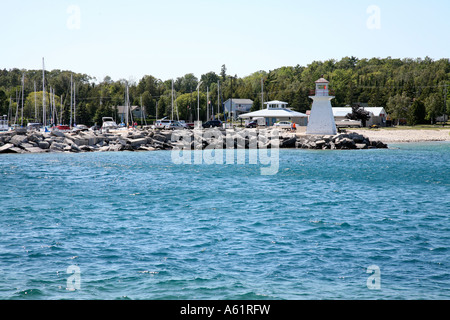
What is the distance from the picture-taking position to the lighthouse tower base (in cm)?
5638

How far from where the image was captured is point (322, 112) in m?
57.3

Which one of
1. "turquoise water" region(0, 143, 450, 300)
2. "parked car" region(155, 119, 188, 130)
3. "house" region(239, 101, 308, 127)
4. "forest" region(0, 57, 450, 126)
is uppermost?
"forest" region(0, 57, 450, 126)

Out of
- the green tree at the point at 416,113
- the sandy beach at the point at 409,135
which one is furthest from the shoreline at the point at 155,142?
the green tree at the point at 416,113

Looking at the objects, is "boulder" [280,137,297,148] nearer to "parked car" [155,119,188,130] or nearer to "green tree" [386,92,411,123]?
"parked car" [155,119,188,130]

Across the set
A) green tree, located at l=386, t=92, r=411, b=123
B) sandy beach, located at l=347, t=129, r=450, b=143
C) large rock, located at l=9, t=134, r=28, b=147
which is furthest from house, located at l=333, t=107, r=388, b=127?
large rock, located at l=9, t=134, r=28, b=147

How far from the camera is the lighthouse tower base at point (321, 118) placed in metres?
56.4

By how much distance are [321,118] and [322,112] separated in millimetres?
892

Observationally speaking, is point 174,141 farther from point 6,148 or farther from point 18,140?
point 6,148

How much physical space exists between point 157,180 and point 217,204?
9.98 metres

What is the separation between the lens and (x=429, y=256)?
13.6m

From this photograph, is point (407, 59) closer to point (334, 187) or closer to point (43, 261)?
point (334, 187)

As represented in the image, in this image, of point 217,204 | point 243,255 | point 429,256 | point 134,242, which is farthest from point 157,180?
point 429,256

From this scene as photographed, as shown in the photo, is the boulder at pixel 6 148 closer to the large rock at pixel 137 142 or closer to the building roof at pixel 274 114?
the large rock at pixel 137 142
